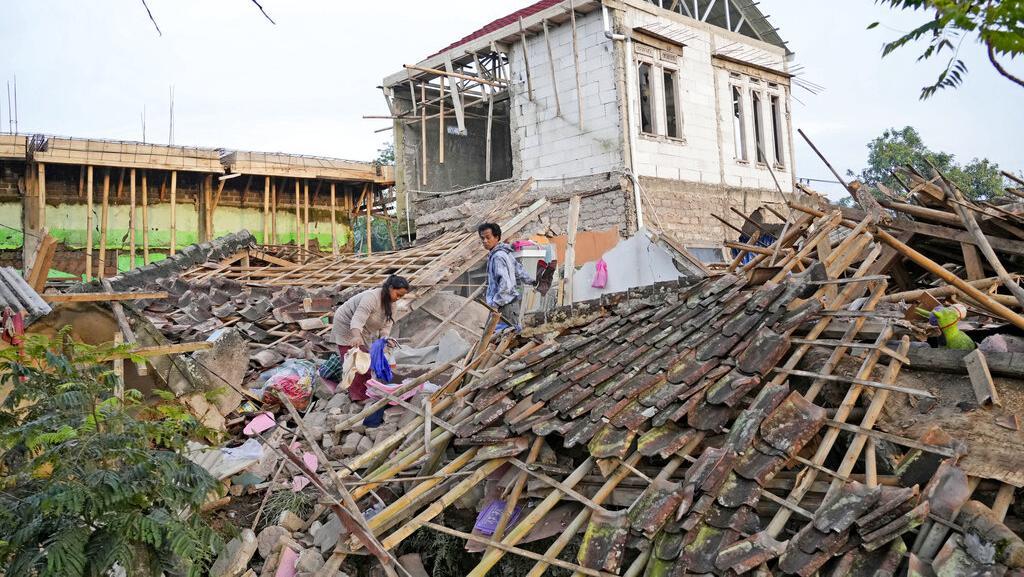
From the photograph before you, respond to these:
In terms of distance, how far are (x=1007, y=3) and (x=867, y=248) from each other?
2.69m

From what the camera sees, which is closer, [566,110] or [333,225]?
[566,110]

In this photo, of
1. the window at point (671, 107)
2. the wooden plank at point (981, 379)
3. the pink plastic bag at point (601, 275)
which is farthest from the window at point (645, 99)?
the wooden plank at point (981, 379)

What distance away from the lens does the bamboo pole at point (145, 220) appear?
15977 mm

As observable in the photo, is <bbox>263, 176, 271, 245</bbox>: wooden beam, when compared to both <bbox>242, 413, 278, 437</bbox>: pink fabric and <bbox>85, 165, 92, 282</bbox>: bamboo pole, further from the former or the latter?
<bbox>242, 413, 278, 437</bbox>: pink fabric

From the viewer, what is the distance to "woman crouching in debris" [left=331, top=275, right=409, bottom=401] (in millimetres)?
7625

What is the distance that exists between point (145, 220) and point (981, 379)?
15.7 metres

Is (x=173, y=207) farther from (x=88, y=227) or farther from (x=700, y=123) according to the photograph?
(x=700, y=123)

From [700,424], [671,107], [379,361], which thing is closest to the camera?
[700,424]

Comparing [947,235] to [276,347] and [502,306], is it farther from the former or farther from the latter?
[276,347]

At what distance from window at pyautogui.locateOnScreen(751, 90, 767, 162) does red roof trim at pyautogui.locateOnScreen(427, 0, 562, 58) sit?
5.27m

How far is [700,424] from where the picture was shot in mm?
4633

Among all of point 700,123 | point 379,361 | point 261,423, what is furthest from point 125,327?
point 700,123

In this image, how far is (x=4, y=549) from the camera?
3.42 meters

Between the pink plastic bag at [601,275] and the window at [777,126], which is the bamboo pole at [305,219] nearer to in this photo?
the pink plastic bag at [601,275]
